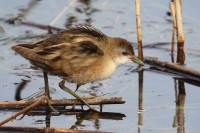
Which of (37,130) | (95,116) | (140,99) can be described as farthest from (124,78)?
(37,130)

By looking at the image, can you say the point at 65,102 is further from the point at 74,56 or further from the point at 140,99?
the point at 140,99

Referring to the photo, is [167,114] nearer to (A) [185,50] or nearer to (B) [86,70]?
(B) [86,70]

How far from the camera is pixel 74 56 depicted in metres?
7.85

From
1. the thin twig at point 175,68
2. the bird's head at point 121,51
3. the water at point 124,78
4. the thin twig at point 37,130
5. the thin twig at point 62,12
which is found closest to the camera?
the thin twig at point 37,130

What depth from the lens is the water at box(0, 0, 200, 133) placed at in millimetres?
7723

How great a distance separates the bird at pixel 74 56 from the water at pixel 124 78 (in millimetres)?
416

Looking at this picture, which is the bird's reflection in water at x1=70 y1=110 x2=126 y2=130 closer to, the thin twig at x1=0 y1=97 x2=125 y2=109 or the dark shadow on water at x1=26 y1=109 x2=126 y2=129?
the dark shadow on water at x1=26 y1=109 x2=126 y2=129

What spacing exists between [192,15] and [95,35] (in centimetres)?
332

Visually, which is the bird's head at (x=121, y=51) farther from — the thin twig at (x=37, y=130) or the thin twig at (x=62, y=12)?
the thin twig at (x=62, y=12)

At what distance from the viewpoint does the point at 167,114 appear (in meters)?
7.97

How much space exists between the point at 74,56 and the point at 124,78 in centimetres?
142

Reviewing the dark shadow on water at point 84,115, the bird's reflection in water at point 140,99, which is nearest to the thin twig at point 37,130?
the dark shadow on water at point 84,115

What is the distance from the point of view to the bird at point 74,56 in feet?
25.7

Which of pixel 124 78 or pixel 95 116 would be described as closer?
pixel 95 116
